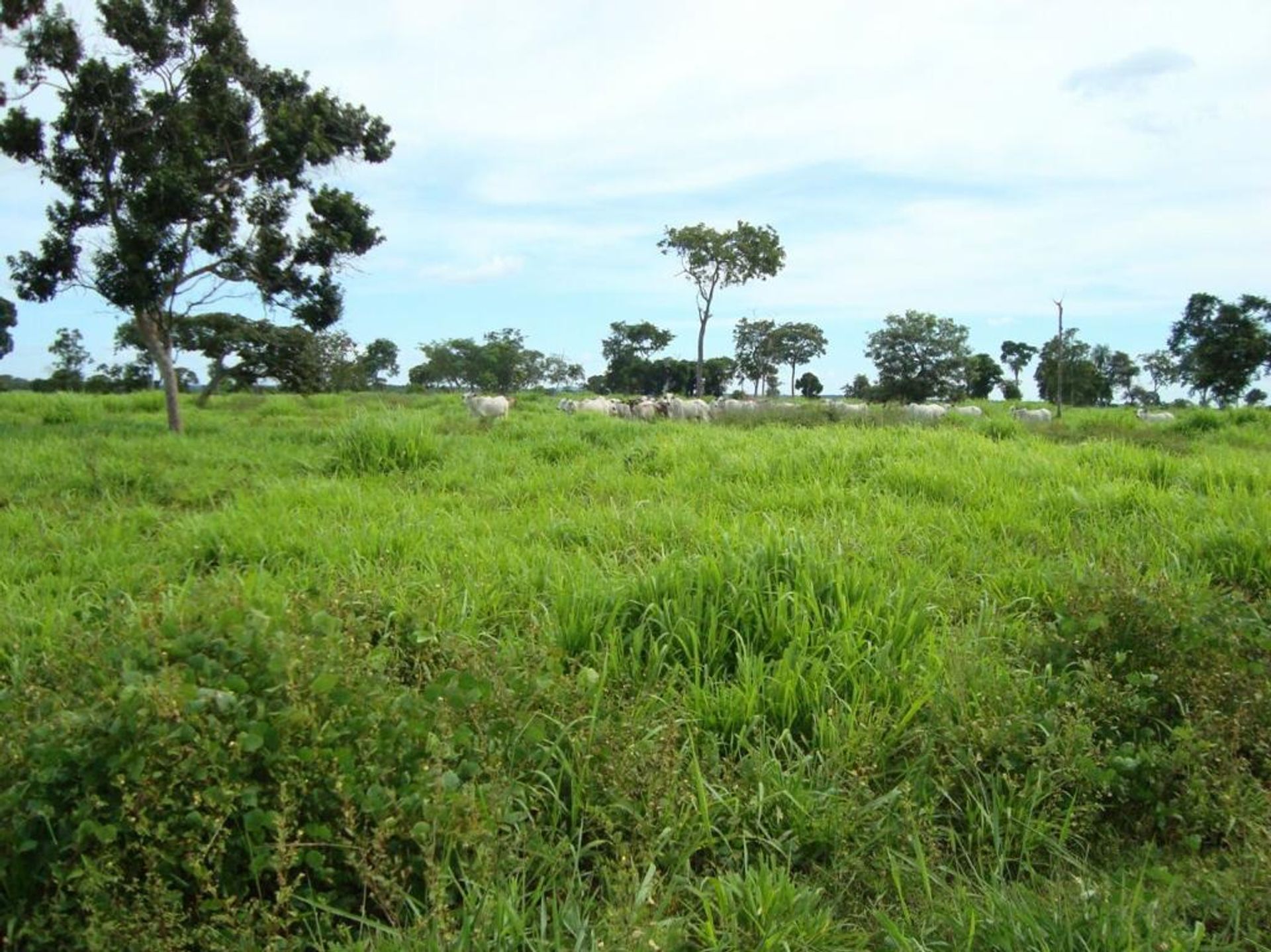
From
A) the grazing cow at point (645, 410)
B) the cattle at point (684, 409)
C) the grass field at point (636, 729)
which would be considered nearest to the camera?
the grass field at point (636, 729)

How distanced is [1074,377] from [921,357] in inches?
537

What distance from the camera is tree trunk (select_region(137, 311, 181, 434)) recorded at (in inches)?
416

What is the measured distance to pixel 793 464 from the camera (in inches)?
262

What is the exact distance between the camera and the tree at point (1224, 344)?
115 ft

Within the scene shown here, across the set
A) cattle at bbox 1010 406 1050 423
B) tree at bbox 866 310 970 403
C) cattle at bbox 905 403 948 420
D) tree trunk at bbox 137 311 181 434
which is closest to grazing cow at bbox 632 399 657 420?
cattle at bbox 905 403 948 420

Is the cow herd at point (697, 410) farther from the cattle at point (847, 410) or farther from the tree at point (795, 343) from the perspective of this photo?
the tree at point (795, 343)

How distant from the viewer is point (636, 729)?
8.62 feet

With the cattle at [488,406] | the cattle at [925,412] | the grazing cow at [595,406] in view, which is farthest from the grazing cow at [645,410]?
the cattle at [925,412]

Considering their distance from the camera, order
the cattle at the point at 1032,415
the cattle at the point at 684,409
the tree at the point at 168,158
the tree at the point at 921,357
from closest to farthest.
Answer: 1. the tree at the point at 168,158
2. the cattle at the point at 684,409
3. the cattle at the point at 1032,415
4. the tree at the point at 921,357

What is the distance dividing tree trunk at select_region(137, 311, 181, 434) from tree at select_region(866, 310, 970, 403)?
28.0 meters

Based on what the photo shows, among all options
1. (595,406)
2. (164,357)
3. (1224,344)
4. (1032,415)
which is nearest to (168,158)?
(164,357)

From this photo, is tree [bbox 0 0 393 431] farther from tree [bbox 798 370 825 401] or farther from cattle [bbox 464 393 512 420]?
tree [bbox 798 370 825 401]

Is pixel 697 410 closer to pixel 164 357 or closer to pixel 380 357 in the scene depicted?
pixel 164 357

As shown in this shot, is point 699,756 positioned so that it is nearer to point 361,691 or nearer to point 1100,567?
point 361,691
